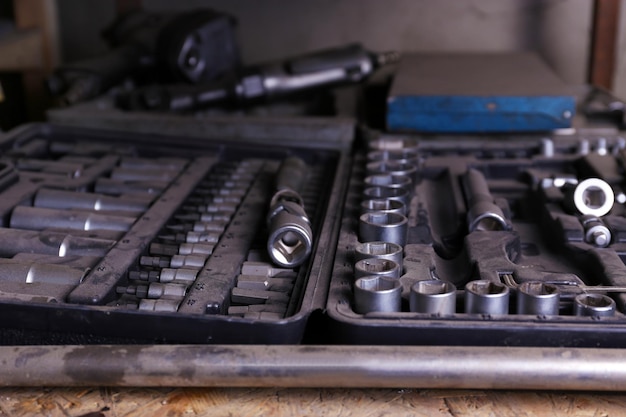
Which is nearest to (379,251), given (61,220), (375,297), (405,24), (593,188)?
(375,297)

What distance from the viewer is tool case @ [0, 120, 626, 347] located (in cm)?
87

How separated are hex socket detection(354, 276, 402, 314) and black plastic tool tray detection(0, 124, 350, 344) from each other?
0.05m

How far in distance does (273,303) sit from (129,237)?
27 centimetres

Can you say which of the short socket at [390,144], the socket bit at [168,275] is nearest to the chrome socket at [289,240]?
the socket bit at [168,275]

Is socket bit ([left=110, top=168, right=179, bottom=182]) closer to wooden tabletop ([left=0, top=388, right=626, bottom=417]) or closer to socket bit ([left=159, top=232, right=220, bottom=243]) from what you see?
socket bit ([left=159, top=232, right=220, bottom=243])

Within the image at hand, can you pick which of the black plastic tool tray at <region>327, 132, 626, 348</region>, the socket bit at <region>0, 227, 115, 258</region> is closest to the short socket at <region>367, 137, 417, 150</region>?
the black plastic tool tray at <region>327, 132, 626, 348</region>

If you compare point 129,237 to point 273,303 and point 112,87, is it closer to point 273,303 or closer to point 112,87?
point 273,303

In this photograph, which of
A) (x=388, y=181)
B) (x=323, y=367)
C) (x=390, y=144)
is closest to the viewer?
(x=323, y=367)

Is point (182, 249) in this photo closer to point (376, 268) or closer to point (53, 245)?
point (53, 245)

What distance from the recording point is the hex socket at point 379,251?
0.99 m

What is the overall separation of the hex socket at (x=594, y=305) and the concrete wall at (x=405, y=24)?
5.14 ft

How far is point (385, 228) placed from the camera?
1.08m

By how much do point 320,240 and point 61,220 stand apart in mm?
394

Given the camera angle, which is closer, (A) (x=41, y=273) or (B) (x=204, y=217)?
(A) (x=41, y=273)
